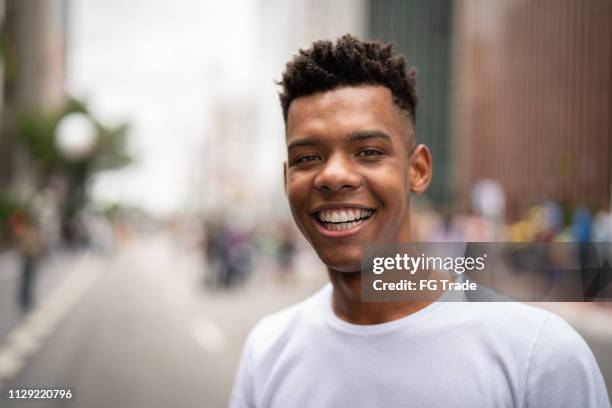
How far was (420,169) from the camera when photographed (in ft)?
5.34

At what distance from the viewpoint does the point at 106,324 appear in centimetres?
961

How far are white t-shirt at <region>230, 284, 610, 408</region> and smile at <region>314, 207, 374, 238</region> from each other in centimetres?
26

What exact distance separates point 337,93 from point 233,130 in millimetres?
164248

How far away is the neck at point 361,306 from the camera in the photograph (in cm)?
152

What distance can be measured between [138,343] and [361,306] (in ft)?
23.6

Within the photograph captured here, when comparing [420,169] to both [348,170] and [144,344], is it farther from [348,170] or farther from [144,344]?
[144,344]

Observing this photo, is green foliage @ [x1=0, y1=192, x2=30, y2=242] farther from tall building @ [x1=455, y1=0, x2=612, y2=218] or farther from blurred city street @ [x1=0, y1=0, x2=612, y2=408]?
tall building @ [x1=455, y1=0, x2=612, y2=218]

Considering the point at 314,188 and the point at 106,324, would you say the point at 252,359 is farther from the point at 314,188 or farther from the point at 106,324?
the point at 106,324

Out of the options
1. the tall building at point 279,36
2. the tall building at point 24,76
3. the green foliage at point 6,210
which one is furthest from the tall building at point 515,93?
the tall building at point 24,76

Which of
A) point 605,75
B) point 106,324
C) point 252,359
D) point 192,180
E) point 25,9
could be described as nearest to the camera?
point 252,359

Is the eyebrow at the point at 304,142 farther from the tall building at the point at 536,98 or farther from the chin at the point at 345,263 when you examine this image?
the tall building at the point at 536,98

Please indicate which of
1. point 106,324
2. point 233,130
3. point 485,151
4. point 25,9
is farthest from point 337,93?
point 233,130

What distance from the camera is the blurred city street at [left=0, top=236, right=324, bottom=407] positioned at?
5652 mm

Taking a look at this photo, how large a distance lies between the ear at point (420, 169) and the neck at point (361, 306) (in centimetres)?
29
